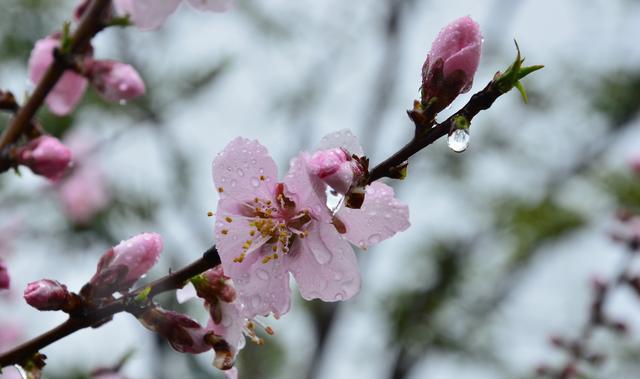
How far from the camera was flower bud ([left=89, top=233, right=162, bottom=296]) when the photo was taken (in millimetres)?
977

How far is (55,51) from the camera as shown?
4.29 ft

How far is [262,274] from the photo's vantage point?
3.31 feet

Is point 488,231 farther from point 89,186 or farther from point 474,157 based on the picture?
point 89,186

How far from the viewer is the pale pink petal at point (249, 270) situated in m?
0.96

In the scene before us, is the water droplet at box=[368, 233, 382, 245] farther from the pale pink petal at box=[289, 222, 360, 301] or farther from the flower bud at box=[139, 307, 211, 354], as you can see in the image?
the flower bud at box=[139, 307, 211, 354]

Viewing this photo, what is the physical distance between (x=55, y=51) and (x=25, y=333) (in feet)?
6.96

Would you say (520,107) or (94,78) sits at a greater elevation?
(520,107)

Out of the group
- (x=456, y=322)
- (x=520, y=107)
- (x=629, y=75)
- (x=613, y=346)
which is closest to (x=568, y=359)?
(x=613, y=346)

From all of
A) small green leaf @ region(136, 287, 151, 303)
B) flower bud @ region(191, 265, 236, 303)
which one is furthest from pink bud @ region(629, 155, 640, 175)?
small green leaf @ region(136, 287, 151, 303)

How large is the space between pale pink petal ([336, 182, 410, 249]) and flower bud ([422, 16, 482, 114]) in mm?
158

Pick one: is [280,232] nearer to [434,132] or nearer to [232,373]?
[232,373]

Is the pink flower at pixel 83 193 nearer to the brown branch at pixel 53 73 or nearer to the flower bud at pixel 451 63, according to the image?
the brown branch at pixel 53 73

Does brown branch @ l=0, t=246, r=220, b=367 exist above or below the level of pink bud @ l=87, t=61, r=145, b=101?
below

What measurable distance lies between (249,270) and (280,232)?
0.30 feet
